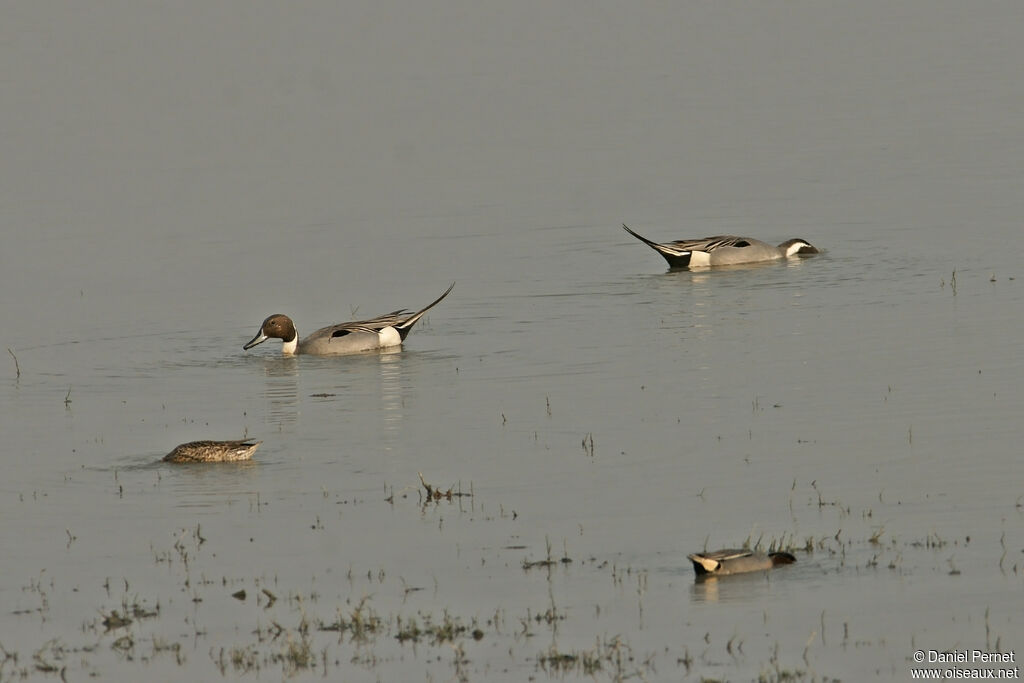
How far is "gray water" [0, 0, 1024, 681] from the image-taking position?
9.68m

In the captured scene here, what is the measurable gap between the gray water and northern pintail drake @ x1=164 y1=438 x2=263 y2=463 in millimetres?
123

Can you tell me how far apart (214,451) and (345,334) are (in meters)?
5.96

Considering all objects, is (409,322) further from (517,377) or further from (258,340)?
(517,377)

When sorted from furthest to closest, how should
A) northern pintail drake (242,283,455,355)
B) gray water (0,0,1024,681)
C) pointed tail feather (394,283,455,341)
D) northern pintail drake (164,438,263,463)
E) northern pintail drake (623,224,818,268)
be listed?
northern pintail drake (623,224,818,268), pointed tail feather (394,283,455,341), northern pintail drake (242,283,455,355), northern pintail drake (164,438,263,463), gray water (0,0,1024,681)

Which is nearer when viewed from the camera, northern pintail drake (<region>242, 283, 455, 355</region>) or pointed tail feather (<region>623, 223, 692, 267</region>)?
northern pintail drake (<region>242, 283, 455, 355</region>)

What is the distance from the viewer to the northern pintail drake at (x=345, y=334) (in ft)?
63.2

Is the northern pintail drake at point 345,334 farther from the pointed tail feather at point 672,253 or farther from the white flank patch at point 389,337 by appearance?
the pointed tail feather at point 672,253

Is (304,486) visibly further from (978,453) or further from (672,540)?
(978,453)

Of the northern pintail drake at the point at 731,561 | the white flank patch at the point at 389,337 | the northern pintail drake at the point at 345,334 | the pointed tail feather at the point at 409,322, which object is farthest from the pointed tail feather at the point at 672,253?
the northern pintail drake at the point at 731,561

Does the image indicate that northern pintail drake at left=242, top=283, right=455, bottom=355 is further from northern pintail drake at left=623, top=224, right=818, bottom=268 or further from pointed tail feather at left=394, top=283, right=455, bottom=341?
northern pintail drake at left=623, top=224, right=818, bottom=268

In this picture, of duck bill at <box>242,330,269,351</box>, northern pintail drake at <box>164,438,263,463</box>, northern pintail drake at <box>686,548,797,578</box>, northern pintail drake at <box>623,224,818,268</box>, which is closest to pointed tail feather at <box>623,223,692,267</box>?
northern pintail drake at <box>623,224,818,268</box>

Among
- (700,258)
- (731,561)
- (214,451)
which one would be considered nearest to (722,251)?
(700,258)

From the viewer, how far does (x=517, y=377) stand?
16875 mm

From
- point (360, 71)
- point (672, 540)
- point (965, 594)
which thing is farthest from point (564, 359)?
point (360, 71)
